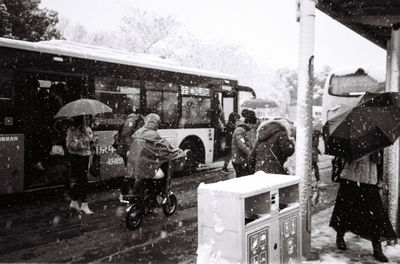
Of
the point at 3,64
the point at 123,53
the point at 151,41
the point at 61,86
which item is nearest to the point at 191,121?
the point at 123,53

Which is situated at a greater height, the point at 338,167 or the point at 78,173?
the point at 338,167

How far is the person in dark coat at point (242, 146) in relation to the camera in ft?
26.7

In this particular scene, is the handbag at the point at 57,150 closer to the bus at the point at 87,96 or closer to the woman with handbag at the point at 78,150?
the bus at the point at 87,96

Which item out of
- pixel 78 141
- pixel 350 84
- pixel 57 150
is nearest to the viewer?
pixel 78 141

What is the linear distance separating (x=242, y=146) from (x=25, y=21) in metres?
20.6

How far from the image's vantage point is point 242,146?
816 centimetres

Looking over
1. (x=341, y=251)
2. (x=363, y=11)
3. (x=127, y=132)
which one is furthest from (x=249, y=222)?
(x=127, y=132)

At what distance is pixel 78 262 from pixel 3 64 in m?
4.91

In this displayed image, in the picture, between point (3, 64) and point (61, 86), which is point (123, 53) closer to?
point (61, 86)

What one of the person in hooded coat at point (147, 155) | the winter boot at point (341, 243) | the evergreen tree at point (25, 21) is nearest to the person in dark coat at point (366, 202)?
the winter boot at point (341, 243)

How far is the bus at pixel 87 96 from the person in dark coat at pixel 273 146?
519 cm

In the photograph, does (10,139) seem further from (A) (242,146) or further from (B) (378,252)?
(B) (378,252)

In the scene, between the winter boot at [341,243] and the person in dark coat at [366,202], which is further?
the winter boot at [341,243]

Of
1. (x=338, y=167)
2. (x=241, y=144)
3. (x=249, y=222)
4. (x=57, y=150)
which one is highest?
(x=241, y=144)
